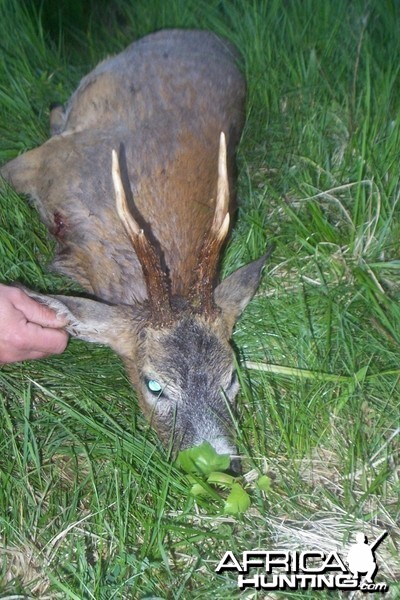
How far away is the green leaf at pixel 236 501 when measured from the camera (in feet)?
12.0

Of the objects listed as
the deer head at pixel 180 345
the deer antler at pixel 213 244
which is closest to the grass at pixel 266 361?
the deer head at pixel 180 345

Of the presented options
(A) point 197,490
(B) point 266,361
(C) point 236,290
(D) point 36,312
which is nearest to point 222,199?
(C) point 236,290

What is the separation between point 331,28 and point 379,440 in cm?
313

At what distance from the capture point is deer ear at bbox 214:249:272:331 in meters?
3.98

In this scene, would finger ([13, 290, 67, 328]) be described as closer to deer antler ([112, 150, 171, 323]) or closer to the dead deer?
the dead deer

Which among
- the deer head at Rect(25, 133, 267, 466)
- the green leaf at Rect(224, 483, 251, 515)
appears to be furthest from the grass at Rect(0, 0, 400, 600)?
the deer head at Rect(25, 133, 267, 466)

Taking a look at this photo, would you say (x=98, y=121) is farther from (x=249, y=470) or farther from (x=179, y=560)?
(x=179, y=560)

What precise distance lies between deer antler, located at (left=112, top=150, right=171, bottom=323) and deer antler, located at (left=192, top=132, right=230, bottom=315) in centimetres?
16

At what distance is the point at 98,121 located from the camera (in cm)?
474

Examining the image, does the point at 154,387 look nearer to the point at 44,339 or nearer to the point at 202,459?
the point at 202,459

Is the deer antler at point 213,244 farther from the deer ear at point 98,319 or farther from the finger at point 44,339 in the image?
the finger at point 44,339

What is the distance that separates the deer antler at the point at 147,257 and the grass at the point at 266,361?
0.68m

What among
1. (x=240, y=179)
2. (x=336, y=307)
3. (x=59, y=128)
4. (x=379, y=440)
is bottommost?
(x=379, y=440)

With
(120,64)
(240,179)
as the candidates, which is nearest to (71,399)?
(240,179)
